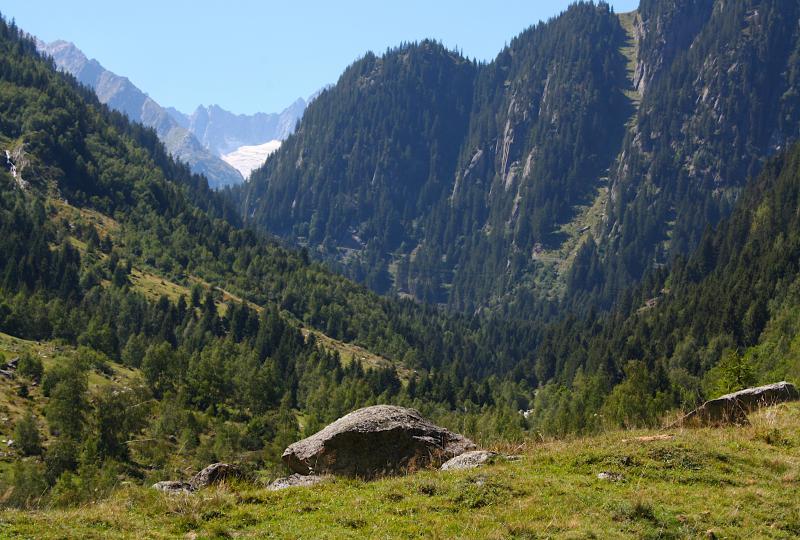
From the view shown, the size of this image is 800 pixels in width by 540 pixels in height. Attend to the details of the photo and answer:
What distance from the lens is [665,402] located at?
394ft

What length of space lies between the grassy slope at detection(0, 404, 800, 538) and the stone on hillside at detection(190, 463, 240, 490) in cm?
228

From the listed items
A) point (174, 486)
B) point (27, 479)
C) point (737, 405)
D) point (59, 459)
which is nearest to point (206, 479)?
point (174, 486)

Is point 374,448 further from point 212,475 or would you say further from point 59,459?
point 59,459

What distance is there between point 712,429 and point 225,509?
1806 cm

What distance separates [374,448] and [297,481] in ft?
10.3

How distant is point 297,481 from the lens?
26625 millimetres

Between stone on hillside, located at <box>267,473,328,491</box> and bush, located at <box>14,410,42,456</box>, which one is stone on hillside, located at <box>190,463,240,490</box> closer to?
stone on hillside, located at <box>267,473,328,491</box>

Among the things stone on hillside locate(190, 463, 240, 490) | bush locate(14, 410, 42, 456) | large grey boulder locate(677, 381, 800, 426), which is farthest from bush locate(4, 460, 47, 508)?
large grey boulder locate(677, 381, 800, 426)

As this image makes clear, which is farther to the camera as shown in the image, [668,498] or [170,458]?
[170,458]

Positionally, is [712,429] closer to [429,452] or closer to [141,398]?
[429,452]

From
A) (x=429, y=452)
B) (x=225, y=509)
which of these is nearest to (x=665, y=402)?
(x=429, y=452)

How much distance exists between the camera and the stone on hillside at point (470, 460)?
1008 inches

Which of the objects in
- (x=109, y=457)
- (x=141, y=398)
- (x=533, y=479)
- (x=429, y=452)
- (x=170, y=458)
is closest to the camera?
(x=533, y=479)

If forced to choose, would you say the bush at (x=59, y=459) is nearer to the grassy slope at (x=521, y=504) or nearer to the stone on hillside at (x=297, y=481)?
the stone on hillside at (x=297, y=481)
